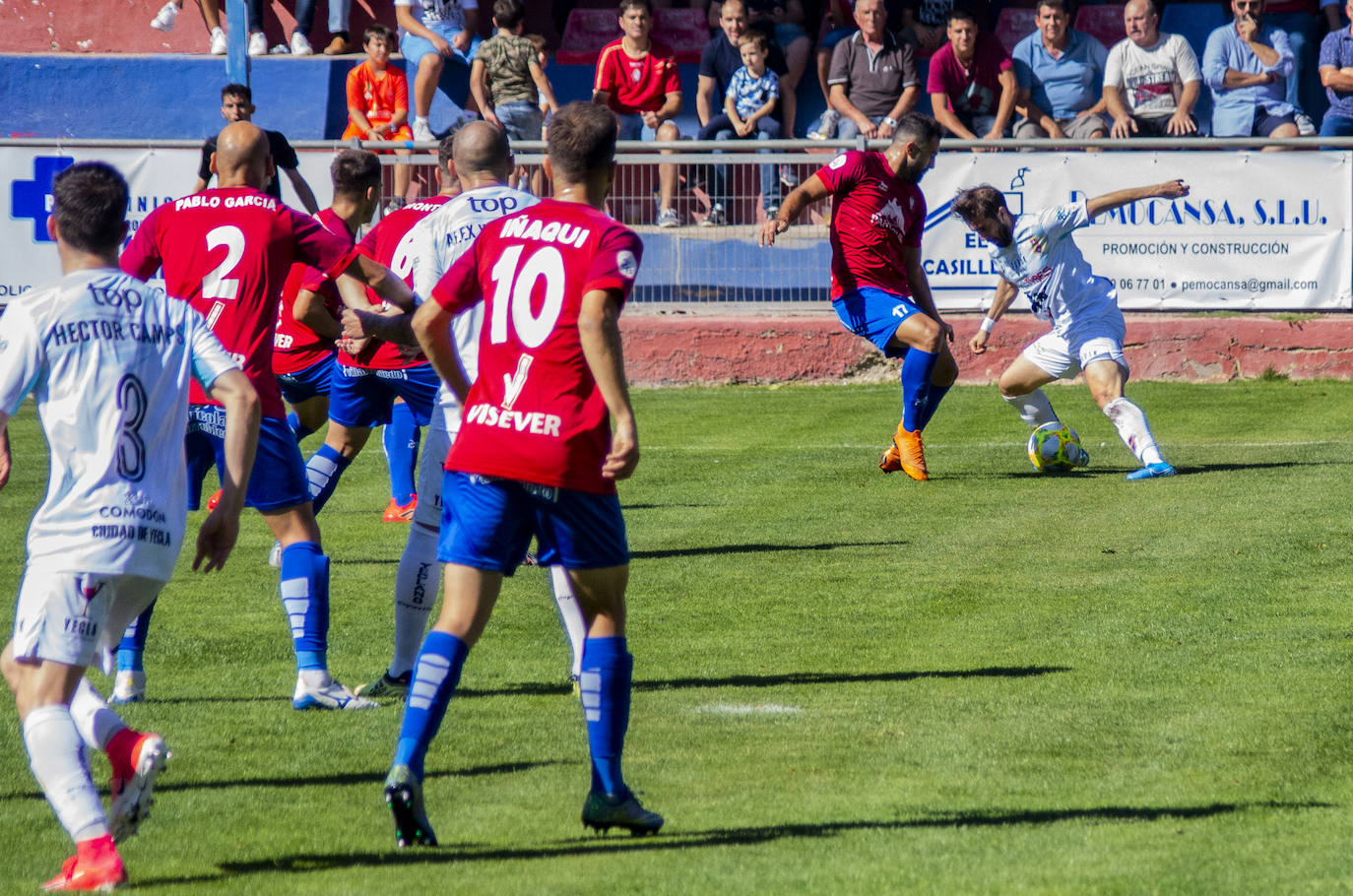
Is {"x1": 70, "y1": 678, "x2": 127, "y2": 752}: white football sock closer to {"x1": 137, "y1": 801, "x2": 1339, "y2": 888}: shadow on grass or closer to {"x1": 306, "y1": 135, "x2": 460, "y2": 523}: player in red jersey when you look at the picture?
{"x1": 137, "y1": 801, "x2": 1339, "y2": 888}: shadow on grass

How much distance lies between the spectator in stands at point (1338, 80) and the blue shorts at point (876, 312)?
7.70m

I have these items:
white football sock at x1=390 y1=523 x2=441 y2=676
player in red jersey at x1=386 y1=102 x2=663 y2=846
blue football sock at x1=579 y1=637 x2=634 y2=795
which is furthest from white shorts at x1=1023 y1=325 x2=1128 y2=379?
blue football sock at x1=579 y1=637 x2=634 y2=795

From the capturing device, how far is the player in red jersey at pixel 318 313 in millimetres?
7660

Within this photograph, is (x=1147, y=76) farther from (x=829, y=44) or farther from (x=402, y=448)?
(x=402, y=448)

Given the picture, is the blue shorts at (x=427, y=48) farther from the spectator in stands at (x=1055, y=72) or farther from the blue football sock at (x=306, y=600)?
the blue football sock at (x=306, y=600)

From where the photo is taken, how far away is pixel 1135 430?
11.4 meters

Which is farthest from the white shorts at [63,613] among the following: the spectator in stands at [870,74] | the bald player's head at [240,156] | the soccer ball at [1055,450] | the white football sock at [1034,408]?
the spectator in stands at [870,74]

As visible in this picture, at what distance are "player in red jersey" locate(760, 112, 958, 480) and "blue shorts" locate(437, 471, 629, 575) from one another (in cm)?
705

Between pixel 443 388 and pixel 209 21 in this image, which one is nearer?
pixel 443 388

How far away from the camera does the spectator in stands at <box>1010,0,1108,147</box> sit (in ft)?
59.8

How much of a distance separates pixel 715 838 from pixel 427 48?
15.9 m

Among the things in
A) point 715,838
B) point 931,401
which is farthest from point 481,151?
point 931,401

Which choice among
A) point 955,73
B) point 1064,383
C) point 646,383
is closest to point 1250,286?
point 1064,383

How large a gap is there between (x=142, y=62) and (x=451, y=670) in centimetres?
1778
